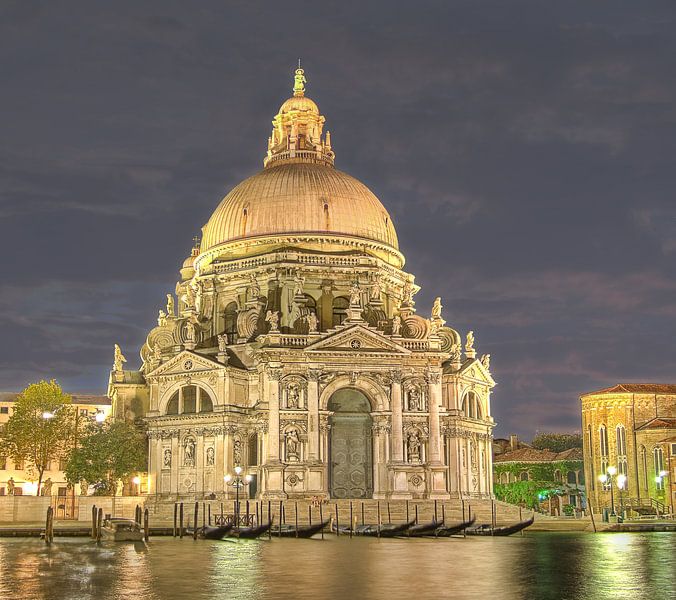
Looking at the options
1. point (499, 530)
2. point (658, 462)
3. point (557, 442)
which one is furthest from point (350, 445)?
point (557, 442)

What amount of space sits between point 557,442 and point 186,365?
8091cm

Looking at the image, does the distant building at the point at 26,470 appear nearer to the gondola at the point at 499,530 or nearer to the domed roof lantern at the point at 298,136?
the domed roof lantern at the point at 298,136

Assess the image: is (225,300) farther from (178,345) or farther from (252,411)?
(252,411)

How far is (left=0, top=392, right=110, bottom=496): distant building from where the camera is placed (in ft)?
330

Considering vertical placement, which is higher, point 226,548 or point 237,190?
point 237,190

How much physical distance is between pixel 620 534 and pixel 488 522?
11.1 m

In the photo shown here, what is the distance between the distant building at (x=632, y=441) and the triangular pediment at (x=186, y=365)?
32080mm

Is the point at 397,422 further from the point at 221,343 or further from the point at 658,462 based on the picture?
the point at 658,462

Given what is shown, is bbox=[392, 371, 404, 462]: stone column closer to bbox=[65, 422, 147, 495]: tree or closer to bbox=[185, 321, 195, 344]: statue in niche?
bbox=[185, 321, 195, 344]: statue in niche

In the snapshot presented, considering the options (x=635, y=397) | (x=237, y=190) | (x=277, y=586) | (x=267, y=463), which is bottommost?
(x=277, y=586)

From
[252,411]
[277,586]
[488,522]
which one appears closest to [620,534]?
[488,522]

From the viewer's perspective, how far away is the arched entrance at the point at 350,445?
77.2 meters

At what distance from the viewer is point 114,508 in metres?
71.6

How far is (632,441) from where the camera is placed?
9088 cm
